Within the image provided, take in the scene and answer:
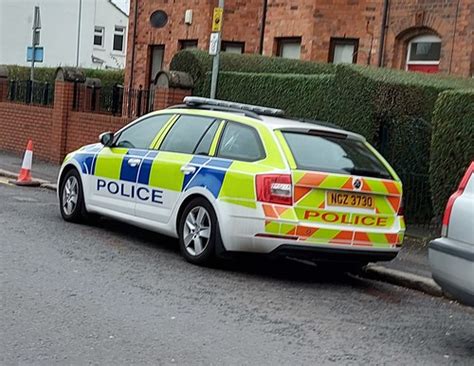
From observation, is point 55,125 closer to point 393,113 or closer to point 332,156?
point 393,113

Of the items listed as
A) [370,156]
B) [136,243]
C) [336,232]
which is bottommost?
[136,243]

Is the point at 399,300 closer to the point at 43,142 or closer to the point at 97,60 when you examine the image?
the point at 43,142

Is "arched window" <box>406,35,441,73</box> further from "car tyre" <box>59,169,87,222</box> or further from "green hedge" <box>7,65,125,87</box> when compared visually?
"green hedge" <box>7,65,125,87</box>

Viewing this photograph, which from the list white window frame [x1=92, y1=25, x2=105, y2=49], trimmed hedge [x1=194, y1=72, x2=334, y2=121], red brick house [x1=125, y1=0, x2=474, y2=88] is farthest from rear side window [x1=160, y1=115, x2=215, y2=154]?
white window frame [x1=92, y1=25, x2=105, y2=49]

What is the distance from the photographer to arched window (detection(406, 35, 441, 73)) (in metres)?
16.9

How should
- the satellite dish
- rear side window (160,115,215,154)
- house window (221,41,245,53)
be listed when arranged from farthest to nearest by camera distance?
the satellite dish < house window (221,41,245,53) < rear side window (160,115,215,154)

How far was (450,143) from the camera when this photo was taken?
9.27m

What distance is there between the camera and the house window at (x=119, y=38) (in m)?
50.1

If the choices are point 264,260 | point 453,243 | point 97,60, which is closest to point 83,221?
point 264,260

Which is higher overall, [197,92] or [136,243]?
[197,92]

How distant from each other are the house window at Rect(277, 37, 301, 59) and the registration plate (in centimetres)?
1224

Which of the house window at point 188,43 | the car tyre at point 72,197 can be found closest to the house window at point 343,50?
the house window at point 188,43

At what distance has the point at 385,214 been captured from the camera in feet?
24.6

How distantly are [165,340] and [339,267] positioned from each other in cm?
345
